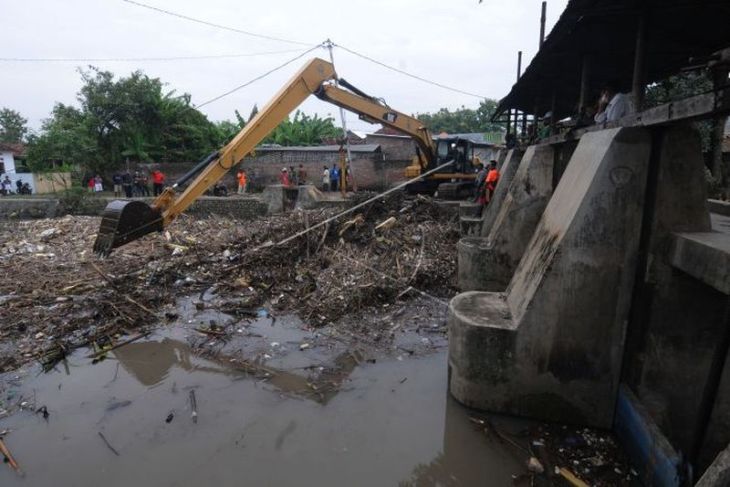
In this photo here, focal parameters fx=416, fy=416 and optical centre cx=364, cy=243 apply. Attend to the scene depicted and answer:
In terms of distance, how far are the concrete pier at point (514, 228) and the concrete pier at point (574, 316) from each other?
8.32 ft

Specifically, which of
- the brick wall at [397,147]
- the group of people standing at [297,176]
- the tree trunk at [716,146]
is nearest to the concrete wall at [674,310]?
the tree trunk at [716,146]

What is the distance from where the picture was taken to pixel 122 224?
6.47 m

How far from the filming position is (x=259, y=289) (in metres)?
7.65

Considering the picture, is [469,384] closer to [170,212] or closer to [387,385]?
[387,385]

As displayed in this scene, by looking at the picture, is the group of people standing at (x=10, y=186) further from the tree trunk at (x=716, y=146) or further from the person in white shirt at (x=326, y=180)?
the tree trunk at (x=716, y=146)

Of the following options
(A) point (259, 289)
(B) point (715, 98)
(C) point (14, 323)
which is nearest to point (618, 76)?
(B) point (715, 98)

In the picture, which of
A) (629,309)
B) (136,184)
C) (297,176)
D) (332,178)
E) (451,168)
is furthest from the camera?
(297,176)

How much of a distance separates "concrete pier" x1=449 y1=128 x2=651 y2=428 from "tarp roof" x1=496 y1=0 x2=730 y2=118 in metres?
1.16

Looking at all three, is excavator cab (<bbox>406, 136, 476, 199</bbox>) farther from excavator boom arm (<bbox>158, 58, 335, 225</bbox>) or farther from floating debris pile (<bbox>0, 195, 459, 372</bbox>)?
excavator boom arm (<bbox>158, 58, 335, 225</bbox>)

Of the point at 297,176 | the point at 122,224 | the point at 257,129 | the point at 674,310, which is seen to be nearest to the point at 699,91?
the point at 674,310

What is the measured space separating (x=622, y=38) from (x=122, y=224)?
24.0 feet

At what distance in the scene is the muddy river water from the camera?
353 centimetres

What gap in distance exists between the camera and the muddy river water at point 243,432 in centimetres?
353

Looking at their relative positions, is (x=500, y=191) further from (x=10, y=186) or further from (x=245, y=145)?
(x=10, y=186)
